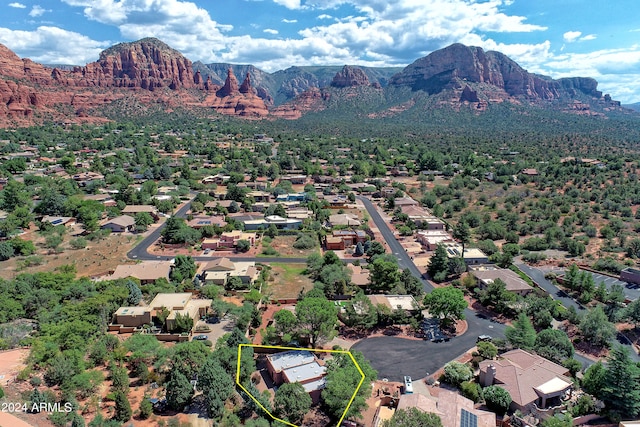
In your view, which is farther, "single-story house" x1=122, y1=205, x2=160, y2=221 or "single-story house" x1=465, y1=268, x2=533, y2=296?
"single-story house" x1=122, y1=205, x2=160, y2=221

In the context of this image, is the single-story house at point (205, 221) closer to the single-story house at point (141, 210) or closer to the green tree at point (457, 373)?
the single-story house at point (141, 210)

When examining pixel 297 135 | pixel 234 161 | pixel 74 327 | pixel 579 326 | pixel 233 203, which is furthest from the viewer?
pixel 297 135

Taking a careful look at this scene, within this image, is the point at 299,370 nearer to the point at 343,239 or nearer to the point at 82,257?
the point at 343,239

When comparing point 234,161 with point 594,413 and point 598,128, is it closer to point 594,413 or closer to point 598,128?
point 594,413

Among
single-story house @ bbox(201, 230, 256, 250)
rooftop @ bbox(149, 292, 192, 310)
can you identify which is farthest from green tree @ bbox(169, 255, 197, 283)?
single-story house @ bbox(201, 230, 256, 250)

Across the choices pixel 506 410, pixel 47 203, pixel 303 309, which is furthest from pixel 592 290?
pixel 47 203

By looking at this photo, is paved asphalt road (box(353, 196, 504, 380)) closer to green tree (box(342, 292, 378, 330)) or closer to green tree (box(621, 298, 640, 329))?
green tree (box(342, 292, 378, 330))
